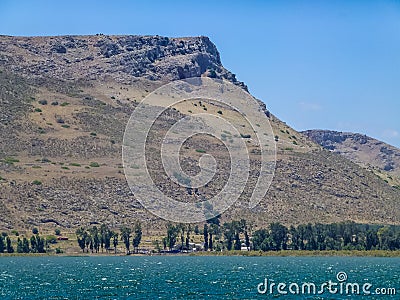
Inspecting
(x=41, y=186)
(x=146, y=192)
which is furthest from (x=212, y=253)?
(x=41, y=186)

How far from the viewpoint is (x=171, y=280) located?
91812 mm

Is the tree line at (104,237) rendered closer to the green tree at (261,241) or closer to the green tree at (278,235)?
the green tree at (261,241)

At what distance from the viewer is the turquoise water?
73.9 meters

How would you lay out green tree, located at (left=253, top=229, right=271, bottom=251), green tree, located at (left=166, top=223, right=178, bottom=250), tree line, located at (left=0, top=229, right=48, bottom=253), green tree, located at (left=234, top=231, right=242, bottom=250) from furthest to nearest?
green tree, located at (left=234, top=231, right=242, bottom=250)
green tree, located at (left=253, top=229, right=271, bottom=251)
green tree, located at (left=166, top=223, right=178, bottom=250)
tree line, located at (left=0, top=229, right=48, bottom=253)

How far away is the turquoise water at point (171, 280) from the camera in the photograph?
2908 inches

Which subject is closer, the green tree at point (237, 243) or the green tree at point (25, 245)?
the green tree at point (25, 245)

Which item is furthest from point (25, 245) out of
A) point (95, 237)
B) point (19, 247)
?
point (95, 237)

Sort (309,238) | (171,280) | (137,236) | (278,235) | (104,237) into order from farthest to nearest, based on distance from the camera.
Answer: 1. (104,237)
2. (278,235)
3. (309,238)
4. (137,236)
5. (171,280)

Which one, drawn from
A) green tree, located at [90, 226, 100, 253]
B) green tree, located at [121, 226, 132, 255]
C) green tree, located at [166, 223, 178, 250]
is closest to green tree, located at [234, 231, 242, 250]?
green tree, located at [166, 223, 178, 250]

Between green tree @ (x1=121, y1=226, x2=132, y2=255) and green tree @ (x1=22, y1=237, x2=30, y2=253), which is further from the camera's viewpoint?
green tree @ (x1=121, y1=226, x2=132, y2=255)

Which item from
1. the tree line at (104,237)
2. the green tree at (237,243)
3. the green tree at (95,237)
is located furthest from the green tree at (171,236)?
the green tree at (95,237)

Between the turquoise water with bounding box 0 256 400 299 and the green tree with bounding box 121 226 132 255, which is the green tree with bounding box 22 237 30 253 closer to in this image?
the green tree with bounding box 121 226 132 255

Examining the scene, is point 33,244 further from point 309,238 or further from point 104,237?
point 309,238

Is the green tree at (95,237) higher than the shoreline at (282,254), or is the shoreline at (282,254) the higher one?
the green tree at (95,237)
